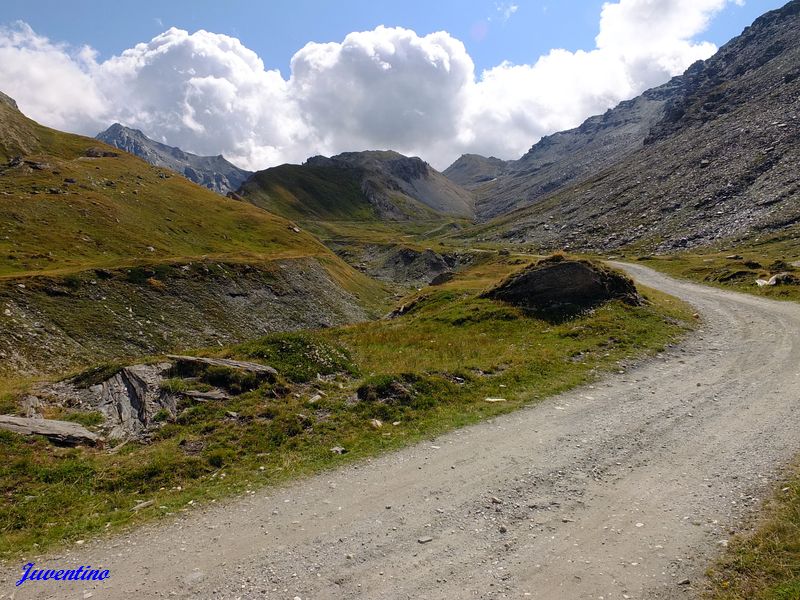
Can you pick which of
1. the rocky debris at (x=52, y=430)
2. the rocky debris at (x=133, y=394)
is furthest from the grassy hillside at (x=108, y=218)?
the rocky debris at (x=52, y=430)

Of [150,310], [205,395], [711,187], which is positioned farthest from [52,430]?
[711,187]

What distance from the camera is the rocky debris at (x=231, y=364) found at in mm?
19125

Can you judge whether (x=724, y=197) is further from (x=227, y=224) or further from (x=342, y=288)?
(x=227, y=224)

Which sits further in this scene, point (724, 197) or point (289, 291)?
point (724, 197)

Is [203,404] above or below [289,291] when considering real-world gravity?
below

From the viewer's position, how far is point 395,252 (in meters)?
133

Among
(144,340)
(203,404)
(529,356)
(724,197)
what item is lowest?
(529,356)

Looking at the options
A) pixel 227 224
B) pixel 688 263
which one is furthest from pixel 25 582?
pixel 688 263

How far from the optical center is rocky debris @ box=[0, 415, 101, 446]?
14297 mm

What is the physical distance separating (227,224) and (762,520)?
84027mm

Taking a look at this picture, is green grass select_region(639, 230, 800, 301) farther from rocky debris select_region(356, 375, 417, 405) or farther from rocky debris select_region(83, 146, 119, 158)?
rocky debris select_region(83, 146, 119, 158)

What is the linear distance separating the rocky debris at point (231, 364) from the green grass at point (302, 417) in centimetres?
69

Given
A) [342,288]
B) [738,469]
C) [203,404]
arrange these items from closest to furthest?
1. [738,469]
2. [203,404]
3. [342,288]
